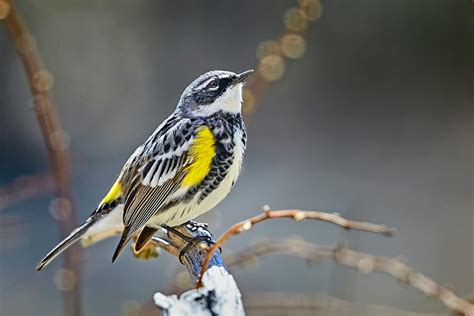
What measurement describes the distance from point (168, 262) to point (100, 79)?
2043 mm

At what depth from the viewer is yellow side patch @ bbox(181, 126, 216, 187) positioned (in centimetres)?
283

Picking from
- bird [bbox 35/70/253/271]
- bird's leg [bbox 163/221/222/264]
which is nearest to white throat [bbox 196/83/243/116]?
bird [bbox 35/70/253/271]

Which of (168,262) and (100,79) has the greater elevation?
(100,79)

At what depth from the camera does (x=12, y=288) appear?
17.4 feet

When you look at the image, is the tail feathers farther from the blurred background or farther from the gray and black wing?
the blurred background

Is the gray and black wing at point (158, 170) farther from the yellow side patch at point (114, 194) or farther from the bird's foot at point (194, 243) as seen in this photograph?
the bird's foot at point (194, 243)

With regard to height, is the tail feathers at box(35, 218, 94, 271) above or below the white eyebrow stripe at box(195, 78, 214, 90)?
below

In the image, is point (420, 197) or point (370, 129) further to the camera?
point (370, 129)

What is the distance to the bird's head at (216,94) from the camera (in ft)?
9.86

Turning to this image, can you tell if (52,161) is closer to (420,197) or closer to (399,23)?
(420,197)

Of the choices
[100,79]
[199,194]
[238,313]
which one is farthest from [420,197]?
[238,313]

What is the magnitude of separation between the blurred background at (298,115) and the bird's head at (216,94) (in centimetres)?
261

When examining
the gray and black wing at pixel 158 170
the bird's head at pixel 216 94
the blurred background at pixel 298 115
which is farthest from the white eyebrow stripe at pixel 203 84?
the blurred background at pixel 298 115

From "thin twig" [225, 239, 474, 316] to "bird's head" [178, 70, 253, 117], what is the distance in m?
0.46
